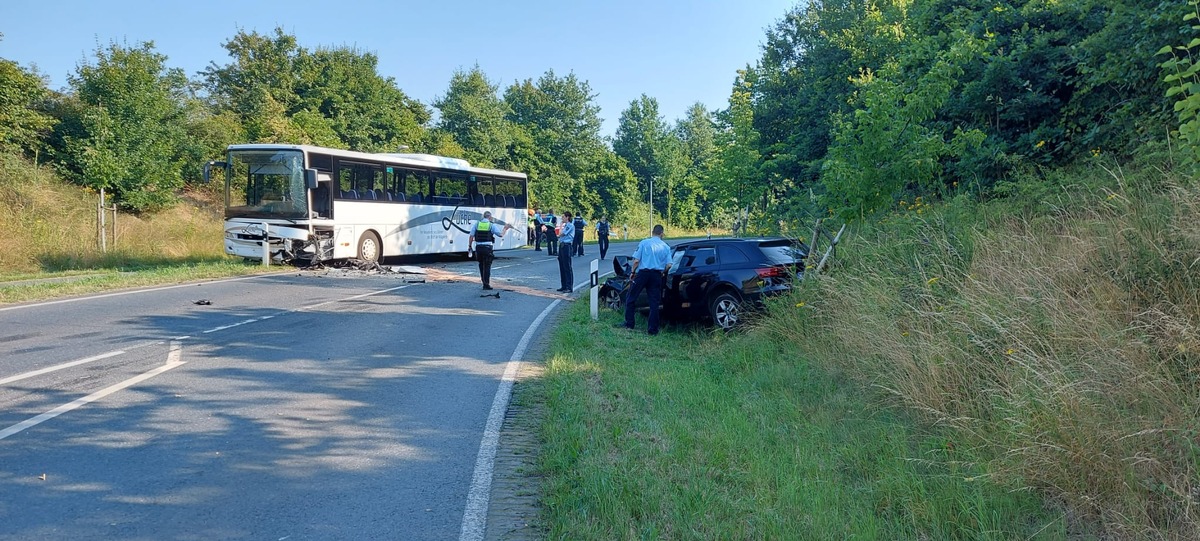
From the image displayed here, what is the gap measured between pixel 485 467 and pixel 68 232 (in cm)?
2391

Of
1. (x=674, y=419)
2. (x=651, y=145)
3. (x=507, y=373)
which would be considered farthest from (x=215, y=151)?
(x=651, y=145)

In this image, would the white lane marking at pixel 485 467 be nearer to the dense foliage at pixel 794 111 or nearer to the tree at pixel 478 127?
the dense foliage at pixel 794 111

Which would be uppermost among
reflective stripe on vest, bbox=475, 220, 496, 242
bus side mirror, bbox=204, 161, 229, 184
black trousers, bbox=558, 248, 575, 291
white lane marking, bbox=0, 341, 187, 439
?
bus side mirror, bbox=204, 161, 229, 184

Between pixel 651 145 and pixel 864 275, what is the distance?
69.3 metres

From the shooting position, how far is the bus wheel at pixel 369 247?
74.1 ft

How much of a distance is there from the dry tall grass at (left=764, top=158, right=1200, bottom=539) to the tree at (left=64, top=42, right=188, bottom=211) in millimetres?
26138

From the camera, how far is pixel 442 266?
2491 cm

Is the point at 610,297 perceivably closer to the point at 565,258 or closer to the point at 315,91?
the point at 565,258

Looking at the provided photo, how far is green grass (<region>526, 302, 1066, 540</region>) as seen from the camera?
4316 mm

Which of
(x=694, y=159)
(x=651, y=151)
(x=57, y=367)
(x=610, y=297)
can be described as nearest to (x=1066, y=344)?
(x=57, y=367)

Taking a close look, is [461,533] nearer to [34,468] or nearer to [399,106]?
[34,468]

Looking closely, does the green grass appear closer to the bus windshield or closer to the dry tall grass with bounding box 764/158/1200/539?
the dry tall grass with bounding box 764/158/1200/539

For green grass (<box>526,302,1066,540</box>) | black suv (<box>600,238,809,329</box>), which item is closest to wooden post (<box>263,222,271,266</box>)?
black suv (<box>600,238,809,329</box>)

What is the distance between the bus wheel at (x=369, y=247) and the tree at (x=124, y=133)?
33.9 ft
